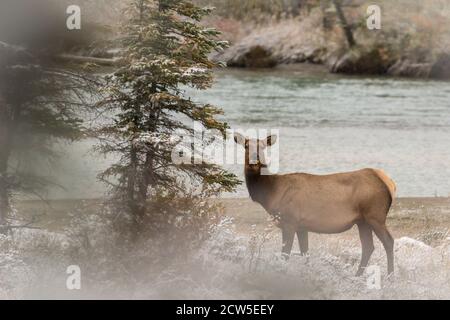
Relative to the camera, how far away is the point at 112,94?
521 inches

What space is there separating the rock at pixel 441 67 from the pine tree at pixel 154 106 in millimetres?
25738

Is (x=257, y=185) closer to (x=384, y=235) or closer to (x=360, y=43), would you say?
(x=384, y=235)

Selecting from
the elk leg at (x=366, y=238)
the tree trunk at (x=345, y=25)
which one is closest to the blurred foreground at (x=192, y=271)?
the elk leg at (x=366, y=238)

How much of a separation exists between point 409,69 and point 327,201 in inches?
1056

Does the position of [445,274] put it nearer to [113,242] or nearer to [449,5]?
[113,242]

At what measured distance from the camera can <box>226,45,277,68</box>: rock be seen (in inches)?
1465

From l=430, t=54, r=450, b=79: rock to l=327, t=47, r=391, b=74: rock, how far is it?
213 centimetres

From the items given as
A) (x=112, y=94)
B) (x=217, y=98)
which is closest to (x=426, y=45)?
(x=217, y=98)

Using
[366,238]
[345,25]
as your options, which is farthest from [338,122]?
[366,238]

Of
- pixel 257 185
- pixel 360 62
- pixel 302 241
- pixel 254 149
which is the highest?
pixel 360 62

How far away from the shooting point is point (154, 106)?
13.0 meters
